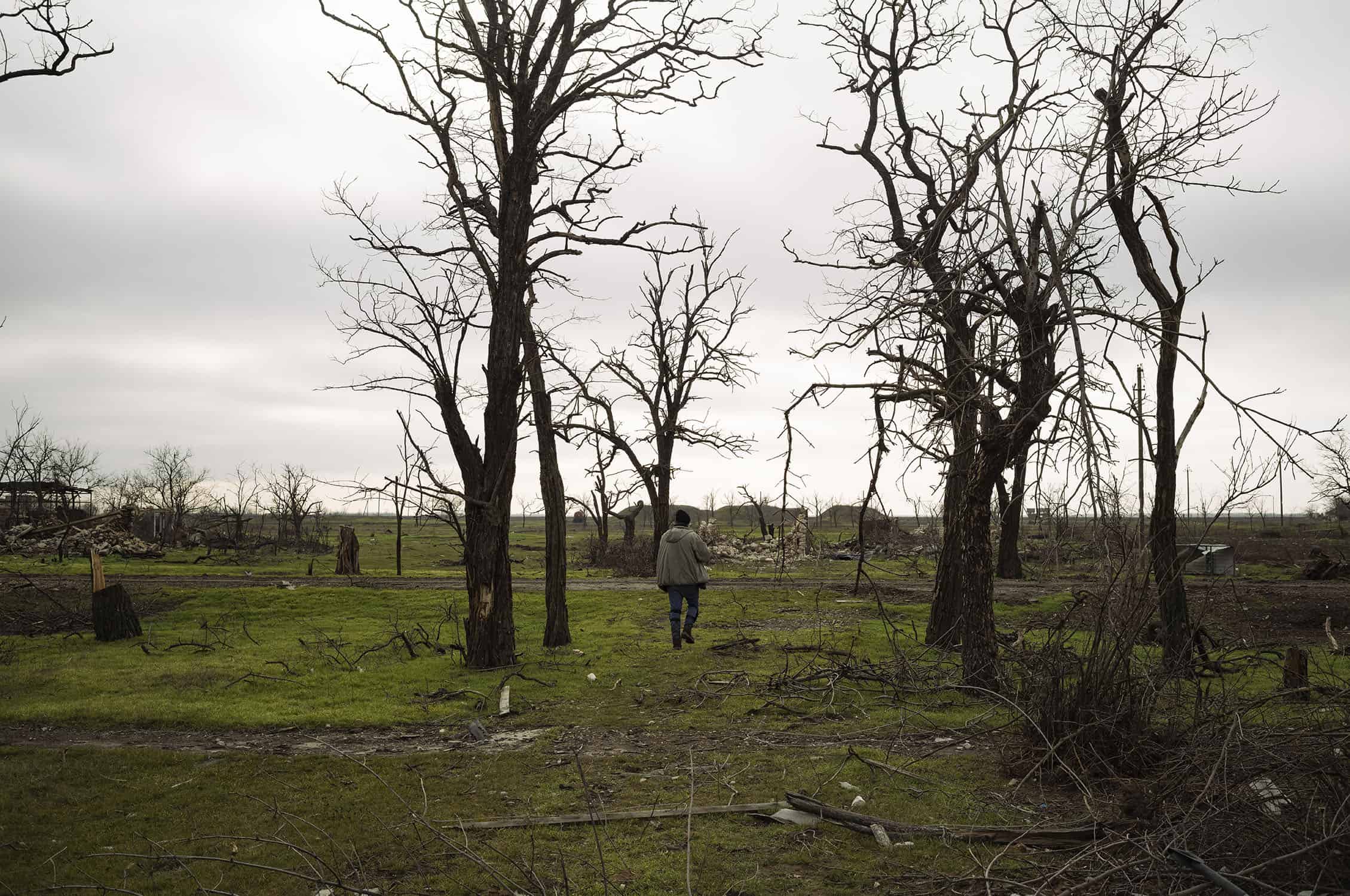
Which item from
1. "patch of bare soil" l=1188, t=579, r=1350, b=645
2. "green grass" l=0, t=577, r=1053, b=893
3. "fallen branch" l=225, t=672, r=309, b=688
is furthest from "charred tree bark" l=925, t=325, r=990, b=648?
"fallen branch" l=225, t=672, r=309, b=688

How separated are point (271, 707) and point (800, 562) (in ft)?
106

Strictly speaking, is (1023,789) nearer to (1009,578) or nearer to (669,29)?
(669,29)

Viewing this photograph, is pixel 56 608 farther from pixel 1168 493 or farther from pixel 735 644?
pixel 1168 493

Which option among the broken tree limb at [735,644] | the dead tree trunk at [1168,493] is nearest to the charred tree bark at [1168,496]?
the dead tree trunk at [1168,493]

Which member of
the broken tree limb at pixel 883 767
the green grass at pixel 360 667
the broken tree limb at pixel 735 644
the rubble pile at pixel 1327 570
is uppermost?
the rubble pile at pixel 1327 570

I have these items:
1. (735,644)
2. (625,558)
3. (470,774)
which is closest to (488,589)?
(735,644)

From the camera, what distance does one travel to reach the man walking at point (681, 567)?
48.2 ft

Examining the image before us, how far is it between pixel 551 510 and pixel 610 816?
9307 millimetres

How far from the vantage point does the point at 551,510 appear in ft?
52.4

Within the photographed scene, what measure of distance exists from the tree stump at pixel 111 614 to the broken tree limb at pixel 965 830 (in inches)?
589

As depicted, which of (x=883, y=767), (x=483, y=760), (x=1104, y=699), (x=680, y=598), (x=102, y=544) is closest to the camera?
(x=1104, y=699)

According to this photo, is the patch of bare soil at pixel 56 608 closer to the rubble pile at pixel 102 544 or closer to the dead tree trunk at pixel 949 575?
the rubble pile at pixel 102 544

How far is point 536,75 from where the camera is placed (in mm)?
14375

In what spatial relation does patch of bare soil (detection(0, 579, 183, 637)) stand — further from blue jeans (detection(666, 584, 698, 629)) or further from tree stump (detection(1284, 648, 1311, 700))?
tree stump (detection(1284, 648, 1311, 700))
